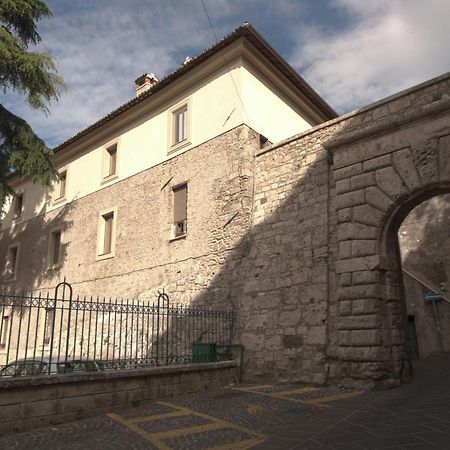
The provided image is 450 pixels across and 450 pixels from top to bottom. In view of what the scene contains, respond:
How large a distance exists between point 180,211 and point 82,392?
705 cm

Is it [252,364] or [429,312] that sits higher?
[429,312]

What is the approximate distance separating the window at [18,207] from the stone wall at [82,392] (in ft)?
50.4

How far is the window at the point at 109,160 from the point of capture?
15648 mm

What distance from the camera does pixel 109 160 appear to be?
52.1 feet

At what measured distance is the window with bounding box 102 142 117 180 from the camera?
51.3ft

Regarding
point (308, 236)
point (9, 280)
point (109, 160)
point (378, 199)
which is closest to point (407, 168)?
point (378, 199)

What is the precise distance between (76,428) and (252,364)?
14.3ft

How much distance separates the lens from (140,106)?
47.2 ft

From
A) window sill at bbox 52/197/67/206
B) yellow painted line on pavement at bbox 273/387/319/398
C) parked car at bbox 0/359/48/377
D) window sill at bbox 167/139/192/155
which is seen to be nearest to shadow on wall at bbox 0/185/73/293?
window sill at bbox 52/197/67/206

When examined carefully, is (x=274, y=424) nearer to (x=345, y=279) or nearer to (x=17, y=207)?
(x=345, y=279)

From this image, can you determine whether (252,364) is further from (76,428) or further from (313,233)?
(76,428)

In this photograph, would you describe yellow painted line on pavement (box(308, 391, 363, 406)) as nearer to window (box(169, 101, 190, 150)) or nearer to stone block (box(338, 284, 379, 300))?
stone block (box(338, 284, 379, 300))

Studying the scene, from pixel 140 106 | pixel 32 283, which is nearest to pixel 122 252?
pixel 140 106

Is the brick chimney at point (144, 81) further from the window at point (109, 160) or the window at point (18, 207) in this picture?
the window at point (18, 207)
